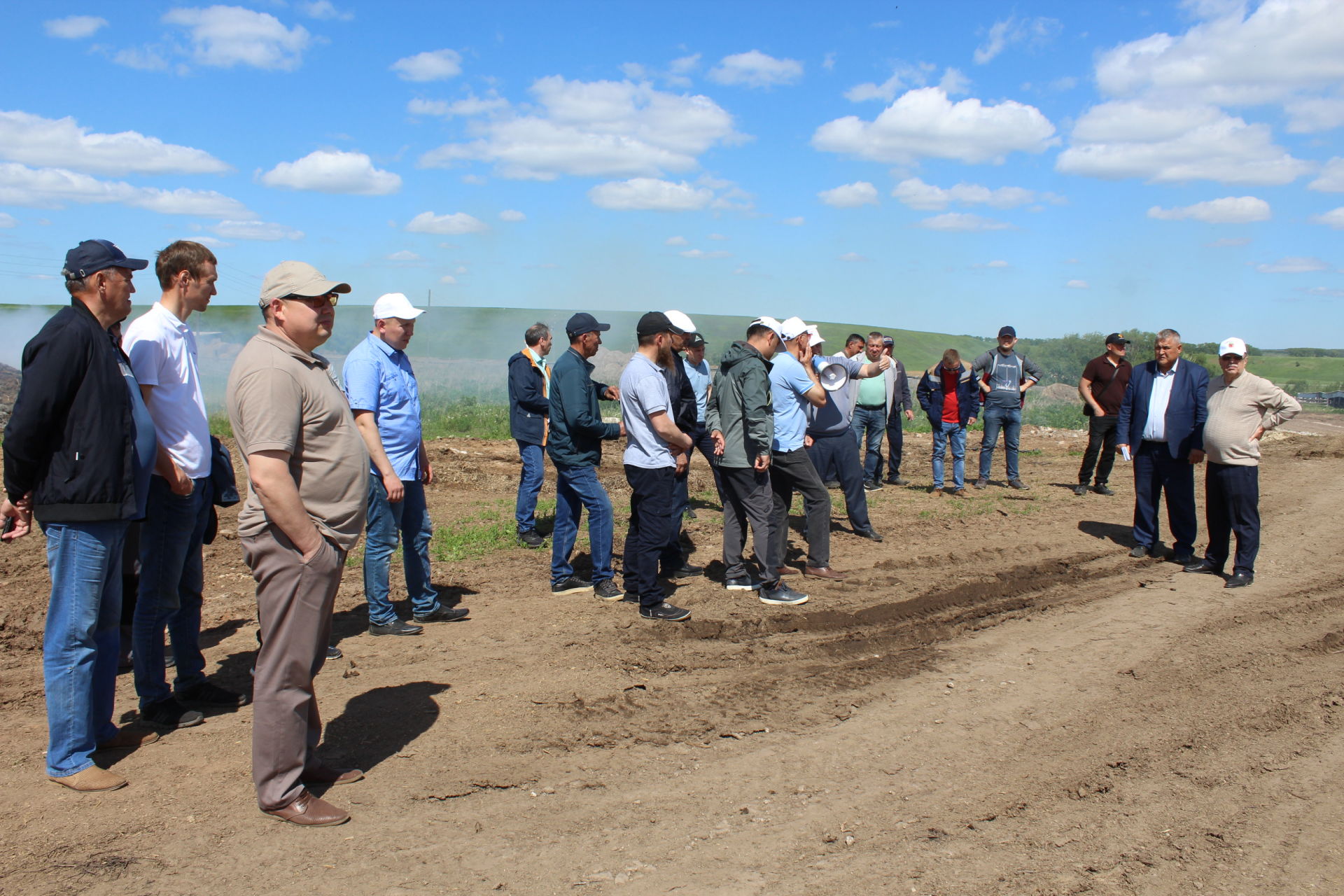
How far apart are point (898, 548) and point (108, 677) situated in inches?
255

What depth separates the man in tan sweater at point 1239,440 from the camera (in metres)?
6.78

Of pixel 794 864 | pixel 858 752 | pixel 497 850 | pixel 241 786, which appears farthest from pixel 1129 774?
pixel 241 786

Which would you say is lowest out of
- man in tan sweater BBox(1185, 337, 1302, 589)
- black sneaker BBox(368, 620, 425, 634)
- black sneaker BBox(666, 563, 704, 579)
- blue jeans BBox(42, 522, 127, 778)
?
black sneaker BBox(368, 620, 425, 634)

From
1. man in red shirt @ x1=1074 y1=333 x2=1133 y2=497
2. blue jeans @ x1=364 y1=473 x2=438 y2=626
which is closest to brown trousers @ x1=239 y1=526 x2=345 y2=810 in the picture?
blue jeans @ x1=364 y1=473 x2=438 y2=626

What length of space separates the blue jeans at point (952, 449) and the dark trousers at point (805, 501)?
4399 mm

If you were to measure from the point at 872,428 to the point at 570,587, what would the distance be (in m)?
5.82

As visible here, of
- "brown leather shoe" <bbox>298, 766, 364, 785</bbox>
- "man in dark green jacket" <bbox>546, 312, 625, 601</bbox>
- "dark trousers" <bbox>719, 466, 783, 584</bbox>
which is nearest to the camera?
"brown leather shoe" <bbox>298, 766, 364, 785</bbox>

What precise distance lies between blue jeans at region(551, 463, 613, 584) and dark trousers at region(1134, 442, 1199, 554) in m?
5.03

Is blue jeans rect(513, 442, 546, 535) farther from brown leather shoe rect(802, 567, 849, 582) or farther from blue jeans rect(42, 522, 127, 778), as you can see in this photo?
blue jeans rect(42, 522, 127, 778)

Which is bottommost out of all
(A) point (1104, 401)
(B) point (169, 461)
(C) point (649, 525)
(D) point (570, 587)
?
(D) point (570, 587)

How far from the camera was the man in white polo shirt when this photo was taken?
3.99 metres

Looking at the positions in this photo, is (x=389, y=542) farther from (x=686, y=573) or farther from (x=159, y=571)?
(x=686, y=573)

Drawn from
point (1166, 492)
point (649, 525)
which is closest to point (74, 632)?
point (649, 525)

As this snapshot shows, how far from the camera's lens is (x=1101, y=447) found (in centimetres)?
1140
